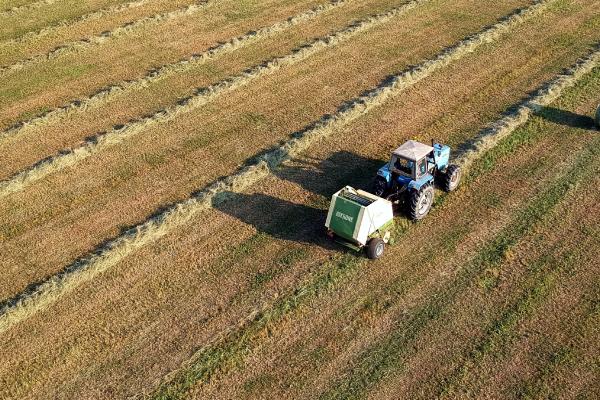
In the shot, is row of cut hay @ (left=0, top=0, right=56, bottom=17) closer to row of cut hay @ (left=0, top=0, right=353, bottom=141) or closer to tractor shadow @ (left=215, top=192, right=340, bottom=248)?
row of cut hay @ (left=0, top=0, right=353, bottom=141)

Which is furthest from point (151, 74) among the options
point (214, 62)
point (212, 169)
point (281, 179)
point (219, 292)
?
point (219, 292)

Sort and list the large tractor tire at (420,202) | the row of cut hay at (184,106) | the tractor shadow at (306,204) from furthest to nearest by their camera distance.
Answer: the row of cut hay at (184,106) → the tractor shadow at (306,204) → the large tractor tire at (420,202)

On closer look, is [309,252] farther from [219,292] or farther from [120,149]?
[120,149]

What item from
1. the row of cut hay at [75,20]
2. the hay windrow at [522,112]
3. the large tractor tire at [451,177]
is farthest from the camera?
the row of cut hay at [75,20]

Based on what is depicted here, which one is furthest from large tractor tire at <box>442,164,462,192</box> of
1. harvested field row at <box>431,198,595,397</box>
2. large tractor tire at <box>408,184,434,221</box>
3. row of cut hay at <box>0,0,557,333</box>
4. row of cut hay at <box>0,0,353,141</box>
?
row of cut hay at <box>0,0,353,141</box>

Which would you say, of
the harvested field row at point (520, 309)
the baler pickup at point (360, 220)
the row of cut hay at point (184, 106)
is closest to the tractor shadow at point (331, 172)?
the baler pickup at point (360, 220)

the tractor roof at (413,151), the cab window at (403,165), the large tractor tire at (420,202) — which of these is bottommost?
the large tractor tire at (420,202)

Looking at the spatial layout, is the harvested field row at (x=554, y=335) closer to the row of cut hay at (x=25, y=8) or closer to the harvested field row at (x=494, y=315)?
the harvested field row at (x=494, y=315)
